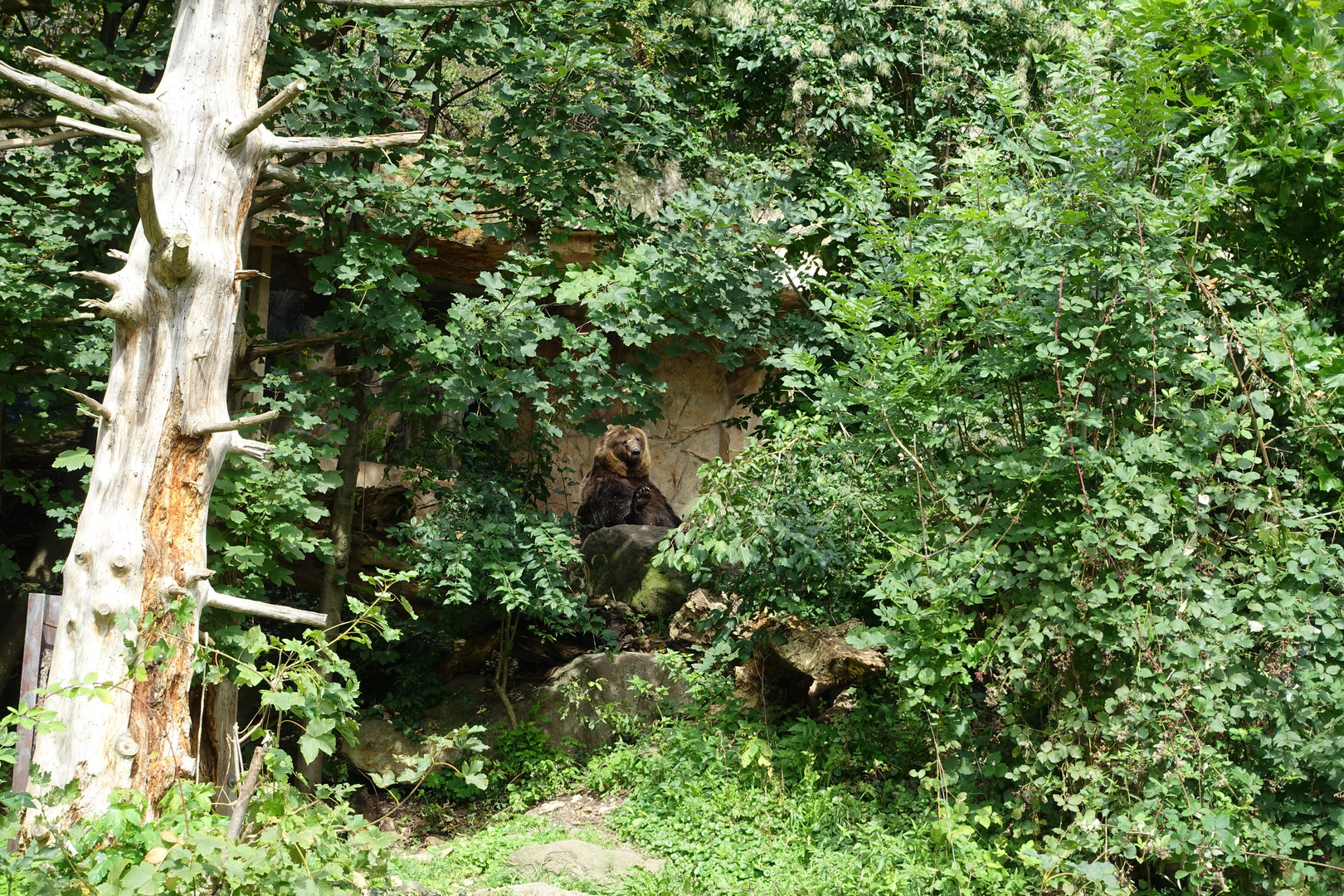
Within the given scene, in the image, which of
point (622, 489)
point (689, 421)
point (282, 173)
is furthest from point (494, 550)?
point (689, 421)

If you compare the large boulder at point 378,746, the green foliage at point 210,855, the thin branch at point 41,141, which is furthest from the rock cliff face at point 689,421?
the green foliage at point 210,855

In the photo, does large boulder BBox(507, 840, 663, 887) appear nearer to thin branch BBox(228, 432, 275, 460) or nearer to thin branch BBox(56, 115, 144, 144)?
Answer: thin branch BBox(228, 432, 275, 460)

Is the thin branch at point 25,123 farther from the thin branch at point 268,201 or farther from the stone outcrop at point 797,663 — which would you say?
the stone outcrop at point 797,663

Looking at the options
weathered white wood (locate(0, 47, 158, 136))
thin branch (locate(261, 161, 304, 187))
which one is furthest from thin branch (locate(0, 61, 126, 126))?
thin branch (locate(261, 161, 304, 187))

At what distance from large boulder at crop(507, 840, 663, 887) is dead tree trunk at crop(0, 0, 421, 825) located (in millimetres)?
1751

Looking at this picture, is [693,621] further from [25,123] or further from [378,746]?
[25,123]

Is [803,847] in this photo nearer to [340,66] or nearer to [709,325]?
[709,325]

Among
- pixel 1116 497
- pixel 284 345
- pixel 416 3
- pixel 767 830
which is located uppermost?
pixel 416 3

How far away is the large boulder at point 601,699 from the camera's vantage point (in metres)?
6.83

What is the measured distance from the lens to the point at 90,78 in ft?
13.1

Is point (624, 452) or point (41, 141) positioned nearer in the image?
point (41, 141)

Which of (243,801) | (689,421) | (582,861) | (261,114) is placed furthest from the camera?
(689,421)

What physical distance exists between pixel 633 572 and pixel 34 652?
4559 mm

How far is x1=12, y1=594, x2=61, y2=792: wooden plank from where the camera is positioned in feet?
12.9
